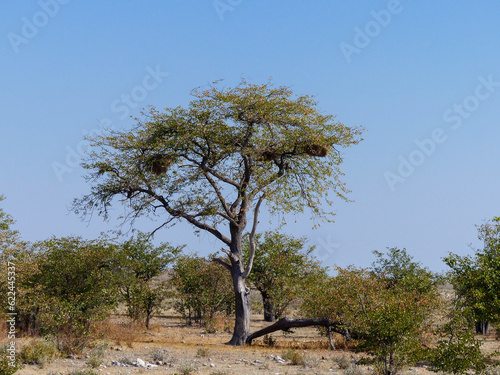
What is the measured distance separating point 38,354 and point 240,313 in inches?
418

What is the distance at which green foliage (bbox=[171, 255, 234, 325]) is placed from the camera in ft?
107

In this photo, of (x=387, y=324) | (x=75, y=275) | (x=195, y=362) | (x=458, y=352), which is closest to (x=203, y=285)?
(x=75, y=275)

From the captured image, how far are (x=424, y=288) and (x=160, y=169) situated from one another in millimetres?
16410

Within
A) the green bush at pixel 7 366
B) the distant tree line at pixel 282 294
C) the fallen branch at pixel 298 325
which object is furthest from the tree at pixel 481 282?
the green bush at pixel 7 366

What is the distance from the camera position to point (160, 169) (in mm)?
23922

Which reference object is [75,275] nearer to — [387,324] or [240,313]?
[240,313]

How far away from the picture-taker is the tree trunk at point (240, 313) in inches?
891

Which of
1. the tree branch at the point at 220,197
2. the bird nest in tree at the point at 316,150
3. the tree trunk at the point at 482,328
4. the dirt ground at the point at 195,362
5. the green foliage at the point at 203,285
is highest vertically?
the bird nest in tree at the point at 316,150

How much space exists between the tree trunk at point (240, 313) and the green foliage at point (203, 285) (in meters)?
9.52

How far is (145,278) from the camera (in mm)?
31656

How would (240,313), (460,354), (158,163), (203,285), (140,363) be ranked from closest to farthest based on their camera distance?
1. (460,354)
2. (140,363)
3. (240,313)
4. (158,163)
5. (203,285)

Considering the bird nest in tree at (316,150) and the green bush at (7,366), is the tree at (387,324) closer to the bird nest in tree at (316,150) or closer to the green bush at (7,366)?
the bird nest in tree at (316,150)

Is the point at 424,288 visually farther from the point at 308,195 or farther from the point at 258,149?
the point at 258,149

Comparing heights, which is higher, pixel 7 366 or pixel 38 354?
pixel 7 366
